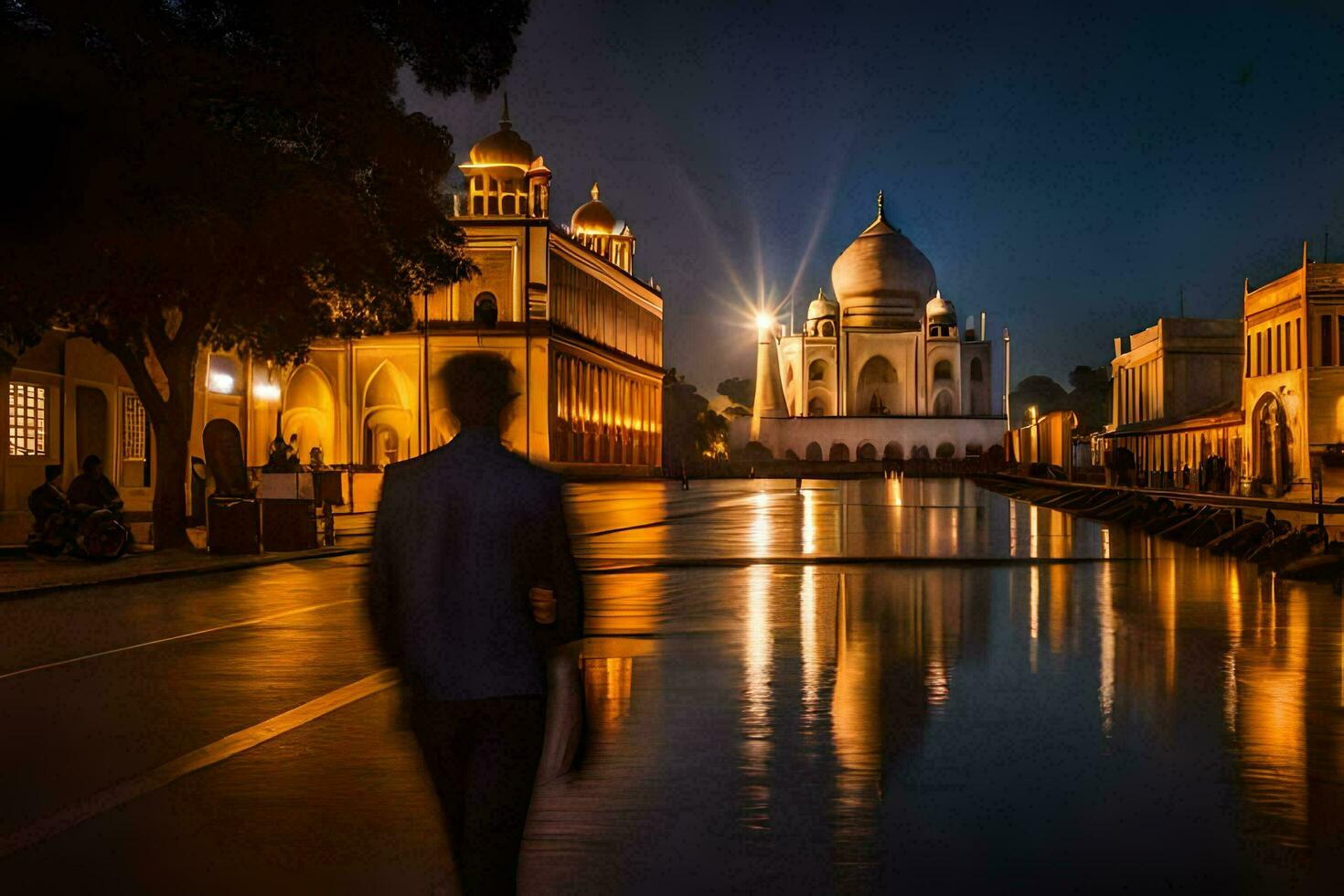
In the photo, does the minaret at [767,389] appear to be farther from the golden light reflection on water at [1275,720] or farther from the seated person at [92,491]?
the golden light reflection on water at [1275,720]

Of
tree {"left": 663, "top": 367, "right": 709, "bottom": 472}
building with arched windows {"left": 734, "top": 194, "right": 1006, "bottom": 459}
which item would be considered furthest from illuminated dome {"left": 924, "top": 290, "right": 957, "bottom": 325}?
tree {"left": 663, "top": 367, "right": 709, "bottom": 472}

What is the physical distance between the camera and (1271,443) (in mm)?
62781

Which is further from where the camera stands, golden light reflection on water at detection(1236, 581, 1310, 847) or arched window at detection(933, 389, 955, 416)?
arched window at detection(933, 389, 955, 416)

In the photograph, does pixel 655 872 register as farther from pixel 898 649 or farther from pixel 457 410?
pixel 898 649

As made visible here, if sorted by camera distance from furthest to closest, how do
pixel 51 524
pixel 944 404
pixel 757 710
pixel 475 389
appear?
pixel 944 404, pixel 51 524, pixel 757 710, pixel 475 389

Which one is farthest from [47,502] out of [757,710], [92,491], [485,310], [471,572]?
[485,310]

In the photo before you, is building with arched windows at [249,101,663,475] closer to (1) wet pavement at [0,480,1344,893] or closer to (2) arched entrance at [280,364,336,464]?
(2) arched entrance at [280,364,336,464]

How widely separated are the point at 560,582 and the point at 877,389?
132889 millimetres

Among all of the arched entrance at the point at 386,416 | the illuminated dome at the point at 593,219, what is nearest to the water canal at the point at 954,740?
the arched entrance at the point at 386,416

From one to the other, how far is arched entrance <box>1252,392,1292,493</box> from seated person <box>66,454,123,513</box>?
47.3 m

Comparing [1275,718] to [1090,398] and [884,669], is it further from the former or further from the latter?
[1090,398]

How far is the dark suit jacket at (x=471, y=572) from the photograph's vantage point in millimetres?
4289

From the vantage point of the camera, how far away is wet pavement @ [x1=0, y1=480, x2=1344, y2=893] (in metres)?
5.66

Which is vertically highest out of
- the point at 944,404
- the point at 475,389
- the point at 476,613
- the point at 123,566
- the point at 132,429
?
the point at 944,404
